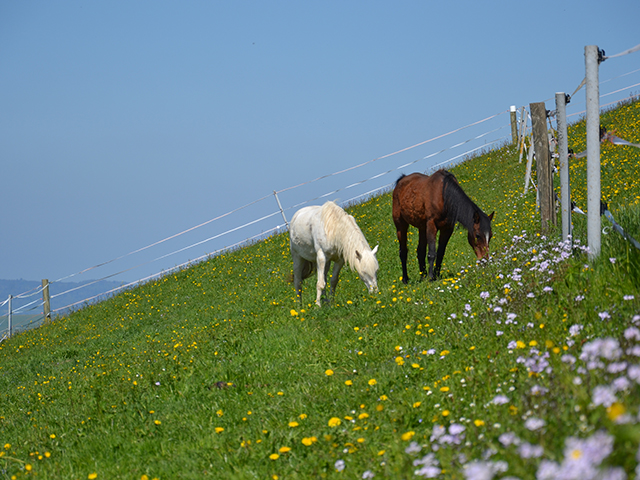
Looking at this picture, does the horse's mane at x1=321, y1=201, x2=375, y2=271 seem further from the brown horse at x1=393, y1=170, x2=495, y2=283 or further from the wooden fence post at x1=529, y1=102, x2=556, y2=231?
the wooden fence post at x1=529, y1=102, x2=556, y2=231

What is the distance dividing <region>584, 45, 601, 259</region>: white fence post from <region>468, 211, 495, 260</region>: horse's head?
3.28 meters

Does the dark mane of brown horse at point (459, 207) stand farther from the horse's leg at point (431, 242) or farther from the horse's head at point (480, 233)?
the horse's leg at point (431, 242)

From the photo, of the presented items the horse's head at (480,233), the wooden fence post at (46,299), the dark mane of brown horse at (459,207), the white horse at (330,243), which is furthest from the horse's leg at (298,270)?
the wooden fence post at (46,299)

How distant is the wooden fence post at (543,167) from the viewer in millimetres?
9117

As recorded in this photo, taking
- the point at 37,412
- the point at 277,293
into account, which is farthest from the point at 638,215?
the point at 277,293

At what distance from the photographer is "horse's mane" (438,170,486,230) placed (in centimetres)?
920

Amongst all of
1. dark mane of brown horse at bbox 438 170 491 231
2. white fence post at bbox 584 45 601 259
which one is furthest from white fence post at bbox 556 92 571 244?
dark mane of brown horse at bbox 438 170 491 231

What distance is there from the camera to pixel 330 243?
938 centimetres

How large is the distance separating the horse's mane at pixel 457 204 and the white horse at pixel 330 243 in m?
1.64

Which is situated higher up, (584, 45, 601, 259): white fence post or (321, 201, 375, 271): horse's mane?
(584, 45, 601, 259): white fence post

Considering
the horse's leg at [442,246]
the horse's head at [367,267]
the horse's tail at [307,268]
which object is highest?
the horse's head at [367,267]

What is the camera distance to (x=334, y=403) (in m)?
4.75

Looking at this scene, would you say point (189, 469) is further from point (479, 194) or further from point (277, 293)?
point (479, 194)

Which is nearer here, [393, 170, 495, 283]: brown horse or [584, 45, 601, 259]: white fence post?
[584, 45, 601, 259]: white fence post
